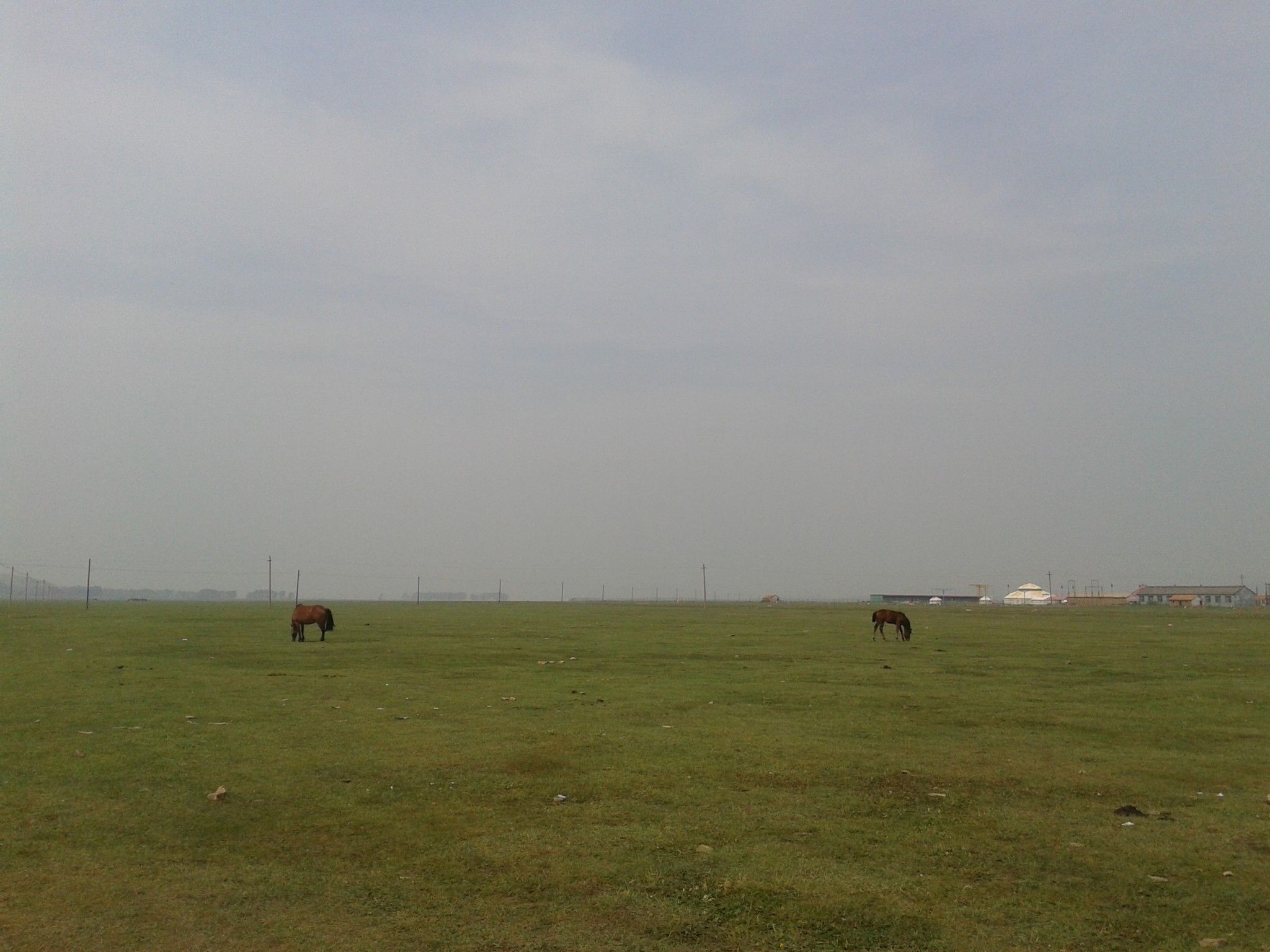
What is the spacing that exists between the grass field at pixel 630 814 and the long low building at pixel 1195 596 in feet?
510

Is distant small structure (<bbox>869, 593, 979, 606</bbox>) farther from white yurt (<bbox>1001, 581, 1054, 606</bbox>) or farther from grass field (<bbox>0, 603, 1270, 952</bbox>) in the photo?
grass field (<bbox>0, 603, 1270, 952</bbox>)

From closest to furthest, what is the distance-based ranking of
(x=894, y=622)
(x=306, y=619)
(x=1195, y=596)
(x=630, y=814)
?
(x=630, y=814)
(x=306, y=619)
(x=894, y=622)
(x=1195, y=596)

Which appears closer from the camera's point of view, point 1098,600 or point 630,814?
point 630,814

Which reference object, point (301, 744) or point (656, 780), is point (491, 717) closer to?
point (301, 744)

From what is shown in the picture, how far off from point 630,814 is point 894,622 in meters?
31.7

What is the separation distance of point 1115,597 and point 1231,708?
184m

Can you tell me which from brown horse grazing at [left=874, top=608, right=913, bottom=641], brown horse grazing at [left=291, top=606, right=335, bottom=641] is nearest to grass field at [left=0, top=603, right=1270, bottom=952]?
brown horse grazing at [left=291, top=606, right=335, bottom=641]

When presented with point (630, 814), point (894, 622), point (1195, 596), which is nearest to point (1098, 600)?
point (1195, 596)

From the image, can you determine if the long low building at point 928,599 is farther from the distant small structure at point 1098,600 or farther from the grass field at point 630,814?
the grass field at point 630,814

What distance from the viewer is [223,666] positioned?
24562 mm

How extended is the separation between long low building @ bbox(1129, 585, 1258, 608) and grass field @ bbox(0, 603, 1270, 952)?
6114 inches

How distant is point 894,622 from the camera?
39.6m

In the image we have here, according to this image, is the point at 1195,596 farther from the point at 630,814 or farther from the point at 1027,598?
the point at 630,814

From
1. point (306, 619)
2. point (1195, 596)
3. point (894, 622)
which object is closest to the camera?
point (306, 619)
